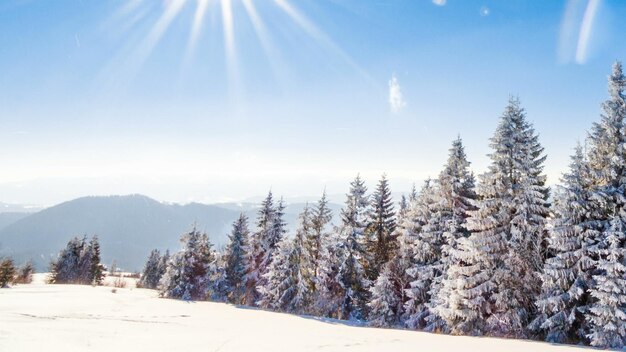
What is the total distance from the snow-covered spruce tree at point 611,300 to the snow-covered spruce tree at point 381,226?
17.2m

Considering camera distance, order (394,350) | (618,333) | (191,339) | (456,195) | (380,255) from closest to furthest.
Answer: (394,350) → (191,339) → (618,333) → (456,195) → (380,255)

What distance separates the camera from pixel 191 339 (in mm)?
8484

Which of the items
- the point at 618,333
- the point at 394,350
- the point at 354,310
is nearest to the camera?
the point at 394,350

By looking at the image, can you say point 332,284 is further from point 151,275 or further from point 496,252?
point 151,275

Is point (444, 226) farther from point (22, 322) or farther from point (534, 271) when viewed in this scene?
point (22, 322)

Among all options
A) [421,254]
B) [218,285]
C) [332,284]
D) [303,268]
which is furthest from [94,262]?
[421,254]

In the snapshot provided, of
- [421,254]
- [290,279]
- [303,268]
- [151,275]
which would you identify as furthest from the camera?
[151,275]

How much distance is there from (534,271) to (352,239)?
547 inches

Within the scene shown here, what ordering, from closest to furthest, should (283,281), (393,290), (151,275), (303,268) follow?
1. (393,290)
2. (283,281)
3. (303,268)
4. (151,275)

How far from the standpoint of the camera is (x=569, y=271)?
52.1 ft

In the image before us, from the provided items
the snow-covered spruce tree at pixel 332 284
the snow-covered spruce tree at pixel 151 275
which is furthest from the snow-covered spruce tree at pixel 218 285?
the snow-covered spruce tree at pixel 151 275

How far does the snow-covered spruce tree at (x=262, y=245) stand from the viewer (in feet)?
114

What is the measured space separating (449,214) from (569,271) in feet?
28.7

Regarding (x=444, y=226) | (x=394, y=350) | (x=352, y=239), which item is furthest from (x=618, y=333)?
(x=352, y=239)
